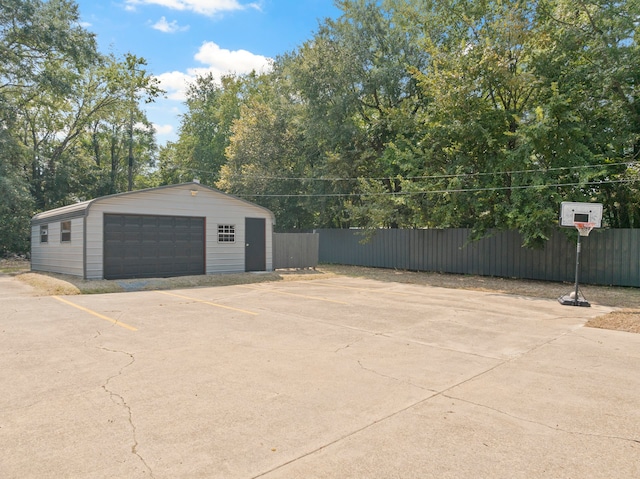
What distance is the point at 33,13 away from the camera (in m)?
21.0

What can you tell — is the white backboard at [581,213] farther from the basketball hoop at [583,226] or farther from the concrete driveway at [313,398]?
the concrete driveway at [313,398]

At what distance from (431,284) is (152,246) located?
30.8 feet

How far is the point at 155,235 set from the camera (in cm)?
1361

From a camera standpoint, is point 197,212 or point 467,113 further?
point 467,113

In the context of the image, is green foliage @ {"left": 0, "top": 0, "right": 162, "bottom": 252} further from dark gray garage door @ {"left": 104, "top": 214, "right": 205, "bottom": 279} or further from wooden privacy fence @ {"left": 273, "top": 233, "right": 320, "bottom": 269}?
wooden privacy fence @ {"left": 273, "top": 233, "right": 320, "bottom": 269}

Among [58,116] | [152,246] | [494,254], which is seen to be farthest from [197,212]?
[58,116]

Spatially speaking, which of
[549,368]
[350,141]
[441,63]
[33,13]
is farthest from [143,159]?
[549,368]

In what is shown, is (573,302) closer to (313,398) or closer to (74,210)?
(313,398)

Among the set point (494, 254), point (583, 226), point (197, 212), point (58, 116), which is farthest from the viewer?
point (58, 116)

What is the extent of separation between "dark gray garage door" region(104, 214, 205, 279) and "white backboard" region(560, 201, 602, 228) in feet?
36.2

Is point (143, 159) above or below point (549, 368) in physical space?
above

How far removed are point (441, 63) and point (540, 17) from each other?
358 cm

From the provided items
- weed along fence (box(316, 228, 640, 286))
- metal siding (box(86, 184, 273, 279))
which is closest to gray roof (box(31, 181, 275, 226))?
metal siding (box(86, 184, 273, 279))

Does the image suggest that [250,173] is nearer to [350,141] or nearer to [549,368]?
[350,141]
